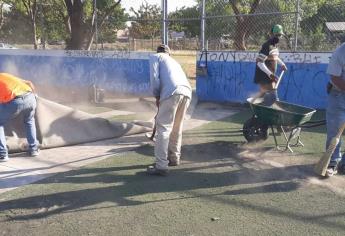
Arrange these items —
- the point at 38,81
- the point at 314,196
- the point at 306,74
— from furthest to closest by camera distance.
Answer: the point at 38,81, the point at 306,74, the point at 314,196

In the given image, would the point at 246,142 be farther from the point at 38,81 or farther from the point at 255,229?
the point at 38,81

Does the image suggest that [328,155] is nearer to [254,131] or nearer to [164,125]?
[254,131]

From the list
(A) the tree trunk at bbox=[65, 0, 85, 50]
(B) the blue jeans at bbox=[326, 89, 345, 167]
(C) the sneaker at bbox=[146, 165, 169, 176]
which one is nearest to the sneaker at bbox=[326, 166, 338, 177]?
(B) the blue jeans at bbox=[326, 89, 345, 167]

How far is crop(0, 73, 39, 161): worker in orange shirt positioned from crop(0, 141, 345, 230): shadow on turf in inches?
48.8

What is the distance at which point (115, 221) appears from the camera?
14.6ft

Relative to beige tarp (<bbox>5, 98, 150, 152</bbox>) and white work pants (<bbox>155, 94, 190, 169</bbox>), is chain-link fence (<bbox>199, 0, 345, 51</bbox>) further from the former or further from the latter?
white work pants (<bbox>155, 94, 190, 169</bbox>)

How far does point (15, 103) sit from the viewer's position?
629 cm

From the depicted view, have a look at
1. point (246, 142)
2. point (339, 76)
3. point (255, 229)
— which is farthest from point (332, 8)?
point (255, 229)

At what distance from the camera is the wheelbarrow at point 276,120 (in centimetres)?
647

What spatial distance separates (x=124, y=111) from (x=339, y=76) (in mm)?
6567

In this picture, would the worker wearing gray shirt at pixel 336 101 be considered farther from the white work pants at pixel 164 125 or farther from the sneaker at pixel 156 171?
the sneaker at pixel 156 171

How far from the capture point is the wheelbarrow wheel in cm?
741

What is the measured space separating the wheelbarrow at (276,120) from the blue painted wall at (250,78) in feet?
10.3

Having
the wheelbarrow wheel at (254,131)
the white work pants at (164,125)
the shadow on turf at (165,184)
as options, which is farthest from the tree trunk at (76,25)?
the white work pants at (164,125)
